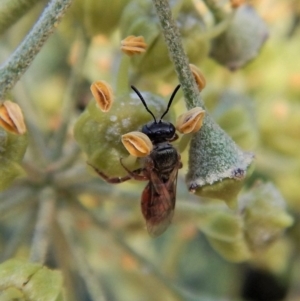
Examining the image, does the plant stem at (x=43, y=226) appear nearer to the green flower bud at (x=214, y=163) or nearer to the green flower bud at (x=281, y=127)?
the green flower bud at (x=214, y=163)

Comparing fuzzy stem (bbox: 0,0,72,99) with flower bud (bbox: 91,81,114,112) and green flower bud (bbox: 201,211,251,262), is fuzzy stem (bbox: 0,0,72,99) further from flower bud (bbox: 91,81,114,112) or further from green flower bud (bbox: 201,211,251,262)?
green flower bud (bbox: 201,211,251,262)

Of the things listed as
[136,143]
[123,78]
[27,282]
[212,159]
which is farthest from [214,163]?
[27,282]

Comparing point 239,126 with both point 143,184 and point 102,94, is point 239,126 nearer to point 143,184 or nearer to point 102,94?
point 143,184

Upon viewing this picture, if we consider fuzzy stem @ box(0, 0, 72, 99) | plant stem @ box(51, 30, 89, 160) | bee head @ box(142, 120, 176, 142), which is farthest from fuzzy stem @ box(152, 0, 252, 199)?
plant stem @ box(51, 30, 89, 160)

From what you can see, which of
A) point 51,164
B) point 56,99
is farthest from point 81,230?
point 56,99

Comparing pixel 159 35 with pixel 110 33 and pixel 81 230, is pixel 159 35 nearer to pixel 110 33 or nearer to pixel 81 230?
pixel 110 33
